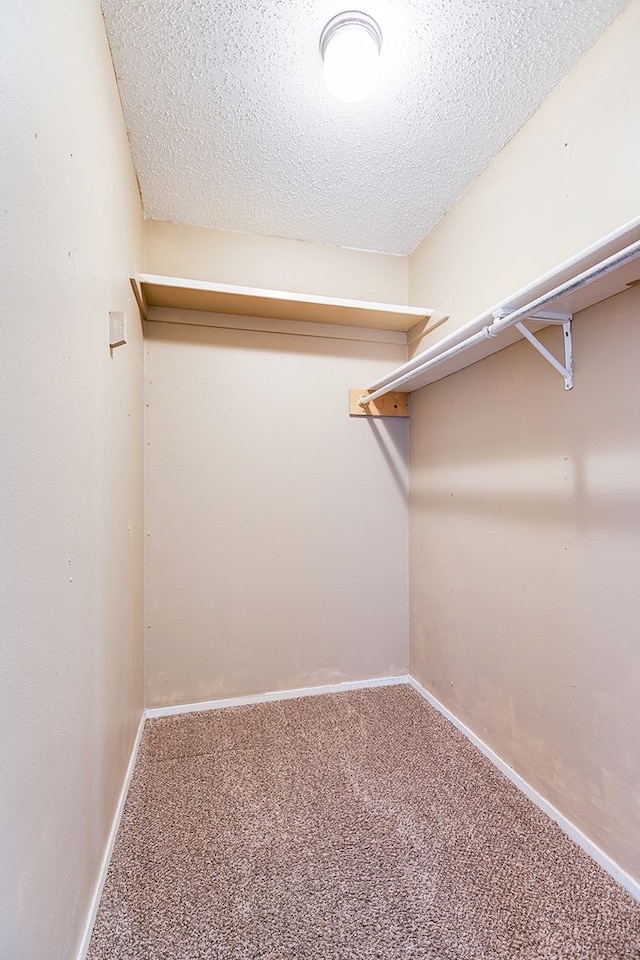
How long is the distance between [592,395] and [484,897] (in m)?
1.48

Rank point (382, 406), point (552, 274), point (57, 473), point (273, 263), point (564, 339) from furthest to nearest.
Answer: point (382, 406) → point (273, 263) → point (564, 339) → point (552, 274) → point (57, 473)

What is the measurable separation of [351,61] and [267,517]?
181cm

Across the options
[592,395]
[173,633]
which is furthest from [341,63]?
[173,633]

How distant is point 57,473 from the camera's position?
875 millimetres

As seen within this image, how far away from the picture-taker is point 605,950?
103 cm

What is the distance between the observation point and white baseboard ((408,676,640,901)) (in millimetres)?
1188

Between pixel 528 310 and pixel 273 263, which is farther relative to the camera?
pixel 273 263

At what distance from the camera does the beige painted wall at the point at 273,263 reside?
7.02ft

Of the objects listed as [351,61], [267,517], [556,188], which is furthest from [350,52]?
[267,517]

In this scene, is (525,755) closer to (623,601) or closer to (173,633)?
(623,601)

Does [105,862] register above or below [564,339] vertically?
below

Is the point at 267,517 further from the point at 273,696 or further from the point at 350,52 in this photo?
the point at 350,52

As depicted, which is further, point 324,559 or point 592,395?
point 324,559

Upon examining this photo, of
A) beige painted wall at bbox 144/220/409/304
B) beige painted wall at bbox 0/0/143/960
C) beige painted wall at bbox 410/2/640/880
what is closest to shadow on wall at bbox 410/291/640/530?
beige painted wall at bbox 410/2/640/880
